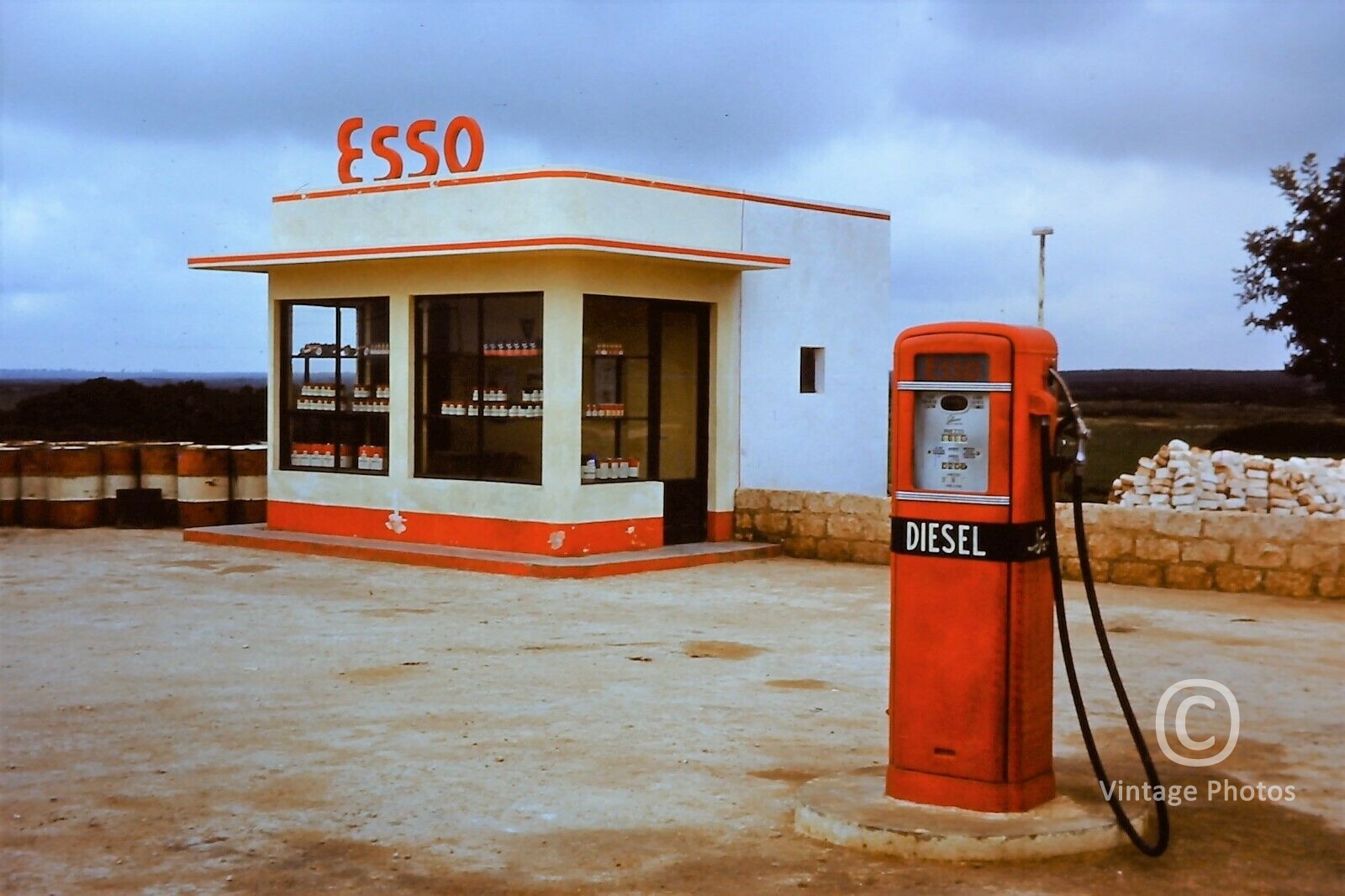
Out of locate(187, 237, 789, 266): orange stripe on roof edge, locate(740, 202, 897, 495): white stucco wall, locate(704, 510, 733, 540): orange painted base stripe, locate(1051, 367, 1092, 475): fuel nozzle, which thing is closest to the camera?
locate(1051, 367, 1092, 475): fuel nozzle

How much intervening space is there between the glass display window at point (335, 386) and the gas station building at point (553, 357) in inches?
1.1

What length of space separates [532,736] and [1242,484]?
519 inches

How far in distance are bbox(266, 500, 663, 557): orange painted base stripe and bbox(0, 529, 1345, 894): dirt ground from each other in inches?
58.2

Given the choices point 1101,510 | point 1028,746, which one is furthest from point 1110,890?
point 1101,510

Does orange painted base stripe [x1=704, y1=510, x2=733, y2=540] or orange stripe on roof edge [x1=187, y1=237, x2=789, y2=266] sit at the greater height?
orange stripe on roof edge [x1=187, y1=237, x2=789, y2=266]

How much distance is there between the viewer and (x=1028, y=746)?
594 centimetres

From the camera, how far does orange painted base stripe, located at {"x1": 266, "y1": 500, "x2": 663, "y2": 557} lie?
49.4ft

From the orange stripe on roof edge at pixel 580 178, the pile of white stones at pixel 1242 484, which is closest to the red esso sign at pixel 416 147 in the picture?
the orange stripe on roof edge at pixel 580 178

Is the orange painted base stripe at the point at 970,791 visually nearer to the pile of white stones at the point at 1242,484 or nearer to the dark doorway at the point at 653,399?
the dark doorway at the point at 653,399

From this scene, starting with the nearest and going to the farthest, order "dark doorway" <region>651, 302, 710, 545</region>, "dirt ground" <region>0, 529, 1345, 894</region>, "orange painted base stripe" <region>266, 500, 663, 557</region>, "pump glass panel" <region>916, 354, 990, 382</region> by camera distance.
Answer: "dirt ground" <region>0, 529, 1345, 894</region>, "pump glass panel" <region>916, 354, 990, 382</region>, "orange painted base stripe" <region>266, 500, 663, 557</region>, "dark doorway" <region>651, 302, 710, 545</region>

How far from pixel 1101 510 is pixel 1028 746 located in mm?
8192

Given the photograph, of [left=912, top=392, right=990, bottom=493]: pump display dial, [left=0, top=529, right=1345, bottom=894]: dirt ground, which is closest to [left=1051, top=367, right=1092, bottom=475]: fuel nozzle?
[left=912, top=392, right=990, bottom=493]: pump display dial

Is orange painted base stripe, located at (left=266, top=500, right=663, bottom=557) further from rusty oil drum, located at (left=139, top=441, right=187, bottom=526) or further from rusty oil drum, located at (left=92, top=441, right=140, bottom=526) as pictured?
rusty oil drum, located at (left=92, top=441, right=140, bottom=526)

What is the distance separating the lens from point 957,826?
18.8 ft
